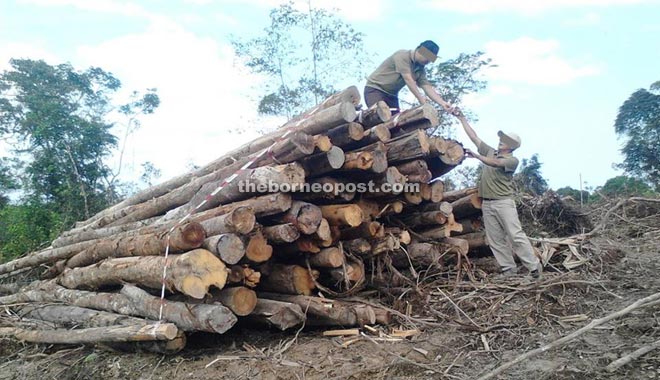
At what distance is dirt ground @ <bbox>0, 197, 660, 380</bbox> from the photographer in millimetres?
3355

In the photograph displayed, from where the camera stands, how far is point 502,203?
529cm

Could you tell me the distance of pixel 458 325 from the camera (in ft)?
13.4

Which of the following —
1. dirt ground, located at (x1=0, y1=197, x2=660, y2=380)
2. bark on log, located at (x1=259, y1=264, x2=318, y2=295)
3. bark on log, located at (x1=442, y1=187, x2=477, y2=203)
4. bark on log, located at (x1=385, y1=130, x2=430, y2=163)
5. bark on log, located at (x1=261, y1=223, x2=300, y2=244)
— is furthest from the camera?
bark on log, located at (x1=442, y1=187, x2=477, y2=203)

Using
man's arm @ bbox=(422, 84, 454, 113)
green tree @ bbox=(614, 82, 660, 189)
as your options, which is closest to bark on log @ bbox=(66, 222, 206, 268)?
man's arm @ bbox=(422, 84, 454, 113)

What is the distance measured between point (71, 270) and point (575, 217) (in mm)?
6680

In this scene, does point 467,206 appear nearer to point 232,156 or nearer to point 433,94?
point 433,94

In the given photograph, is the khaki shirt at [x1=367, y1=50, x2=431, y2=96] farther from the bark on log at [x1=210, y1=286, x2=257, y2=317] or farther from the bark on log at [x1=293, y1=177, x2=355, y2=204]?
the bark on log at [x1=210, y1=286, x2=257, y2=317]

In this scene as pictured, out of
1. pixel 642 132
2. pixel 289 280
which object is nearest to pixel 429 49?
pixel 289 280

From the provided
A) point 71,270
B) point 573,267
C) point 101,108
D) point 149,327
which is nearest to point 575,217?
point 573,267

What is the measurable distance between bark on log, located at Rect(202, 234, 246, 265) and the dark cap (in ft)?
10.5

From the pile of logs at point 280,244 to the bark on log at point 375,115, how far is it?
0.02 meters

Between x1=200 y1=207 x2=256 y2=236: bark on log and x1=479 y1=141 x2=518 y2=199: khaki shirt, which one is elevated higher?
x1=479 y1=141 x2=518 y2=199: khaki shirt

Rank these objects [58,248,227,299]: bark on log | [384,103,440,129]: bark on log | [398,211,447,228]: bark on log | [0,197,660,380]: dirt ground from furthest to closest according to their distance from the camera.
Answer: [398,211,447,228]: bark on log → [384,103,440,129]: bark on log → [58,248,227,299]: bark on log → [0,197,660,380]: dirt ground

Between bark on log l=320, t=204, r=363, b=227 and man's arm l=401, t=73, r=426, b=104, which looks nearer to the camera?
bark on log l=320, t=204, r=363, b=227
